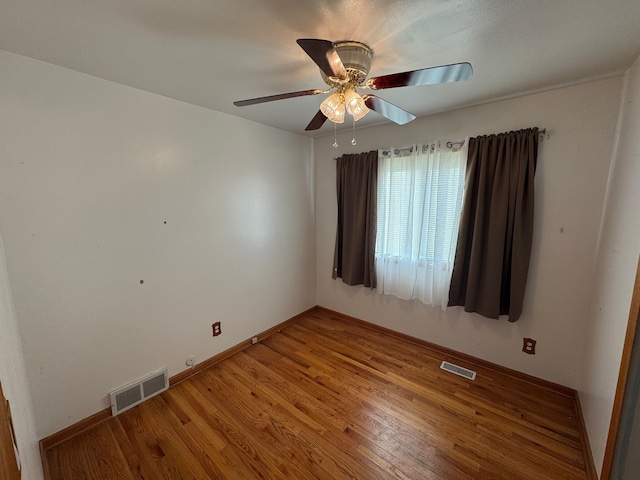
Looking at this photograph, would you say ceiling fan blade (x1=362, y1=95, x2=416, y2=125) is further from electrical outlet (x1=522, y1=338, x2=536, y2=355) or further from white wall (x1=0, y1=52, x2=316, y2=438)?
electrical outlet (x1=522, y1=338, x2=536, y2=355)

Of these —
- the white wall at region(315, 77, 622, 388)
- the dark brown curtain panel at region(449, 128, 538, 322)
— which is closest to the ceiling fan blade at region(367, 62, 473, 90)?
the white wall at region(315, 77, 622, 388)

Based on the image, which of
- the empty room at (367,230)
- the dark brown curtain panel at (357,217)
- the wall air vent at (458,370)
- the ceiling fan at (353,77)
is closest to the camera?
the ceiling fan at (353,77)

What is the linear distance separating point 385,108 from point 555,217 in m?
1.58

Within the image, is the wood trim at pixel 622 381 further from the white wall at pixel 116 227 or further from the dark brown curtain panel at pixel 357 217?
the white wall at pixel 116 227

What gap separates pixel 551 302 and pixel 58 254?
3.46 metres

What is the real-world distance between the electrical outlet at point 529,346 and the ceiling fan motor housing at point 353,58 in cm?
238

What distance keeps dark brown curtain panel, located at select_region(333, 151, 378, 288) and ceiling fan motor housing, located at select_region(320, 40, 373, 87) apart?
1.44 meters

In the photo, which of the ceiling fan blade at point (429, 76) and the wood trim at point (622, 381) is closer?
the ceiling fan blade at point (429, 76)

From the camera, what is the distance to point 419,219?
2.45 meters

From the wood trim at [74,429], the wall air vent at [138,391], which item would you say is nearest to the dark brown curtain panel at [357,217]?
the wall air vent at [138,391]

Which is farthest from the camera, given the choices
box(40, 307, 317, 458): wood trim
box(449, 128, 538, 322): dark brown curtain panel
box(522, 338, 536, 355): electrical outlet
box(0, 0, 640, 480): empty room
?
box(522, 338, 536, 355): electrical outlet

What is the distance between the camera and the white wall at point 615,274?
49.5 inches

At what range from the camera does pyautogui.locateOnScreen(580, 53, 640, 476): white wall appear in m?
1.26

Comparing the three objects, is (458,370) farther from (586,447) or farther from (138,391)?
(138,391)
